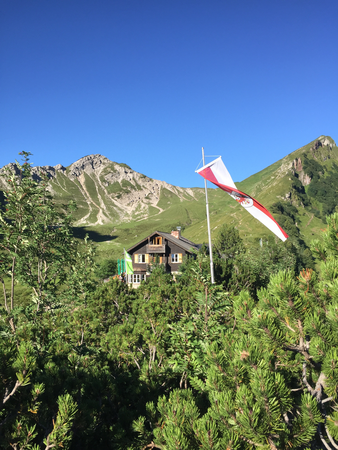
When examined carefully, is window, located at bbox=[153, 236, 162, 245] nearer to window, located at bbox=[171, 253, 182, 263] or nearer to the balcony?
the balcony

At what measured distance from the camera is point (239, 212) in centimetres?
17638

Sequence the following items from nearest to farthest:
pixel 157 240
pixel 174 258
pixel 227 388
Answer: pixel 227 388 < pixel 157 240 < pixel 174 258

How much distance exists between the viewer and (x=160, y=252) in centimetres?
5100

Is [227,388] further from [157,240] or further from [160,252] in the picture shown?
[157,240]

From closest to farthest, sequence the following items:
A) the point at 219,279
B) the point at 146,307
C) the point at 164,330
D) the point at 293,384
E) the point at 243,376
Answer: the point at 243,376, the point at 293,384, the point at 164,330, the point at 146,307, the point at 219,279

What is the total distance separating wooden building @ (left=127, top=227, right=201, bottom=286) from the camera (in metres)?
51.1

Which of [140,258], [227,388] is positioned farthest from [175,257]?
[227,388]

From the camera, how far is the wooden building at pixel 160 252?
51.1 m

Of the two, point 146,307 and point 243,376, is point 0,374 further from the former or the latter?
point 146,307

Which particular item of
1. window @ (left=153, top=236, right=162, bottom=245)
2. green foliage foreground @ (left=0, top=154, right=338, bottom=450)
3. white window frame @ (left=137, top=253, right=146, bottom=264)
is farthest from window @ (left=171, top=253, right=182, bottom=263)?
green foliage foreground @ (left=0, top=154, right=338, bottom=450)

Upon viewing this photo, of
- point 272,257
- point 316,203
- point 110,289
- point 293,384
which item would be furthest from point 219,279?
point 316,203

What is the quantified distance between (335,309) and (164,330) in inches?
246

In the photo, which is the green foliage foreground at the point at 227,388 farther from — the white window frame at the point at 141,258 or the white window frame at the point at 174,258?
the white window frame at the point at 141,258

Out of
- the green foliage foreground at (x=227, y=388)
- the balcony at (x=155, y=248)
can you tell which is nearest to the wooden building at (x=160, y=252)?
the balcony at (x=155, y=248)
